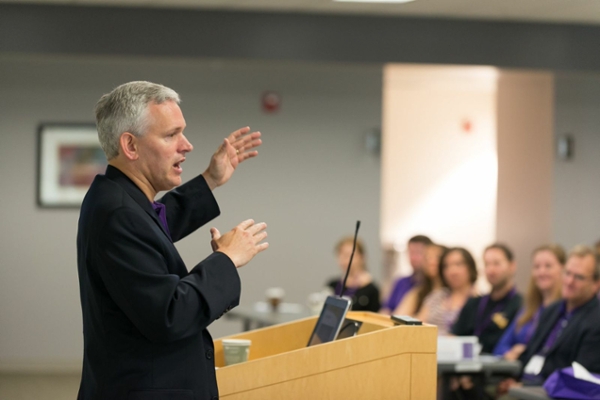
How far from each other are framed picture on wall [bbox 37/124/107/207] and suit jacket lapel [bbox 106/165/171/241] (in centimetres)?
552

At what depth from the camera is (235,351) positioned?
7.82 feet

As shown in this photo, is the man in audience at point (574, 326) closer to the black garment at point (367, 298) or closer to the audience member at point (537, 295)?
the audience member at point (537, 295)

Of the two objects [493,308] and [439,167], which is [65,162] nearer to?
[493,308]

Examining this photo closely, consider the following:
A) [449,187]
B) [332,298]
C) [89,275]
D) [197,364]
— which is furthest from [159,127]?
[449,187]

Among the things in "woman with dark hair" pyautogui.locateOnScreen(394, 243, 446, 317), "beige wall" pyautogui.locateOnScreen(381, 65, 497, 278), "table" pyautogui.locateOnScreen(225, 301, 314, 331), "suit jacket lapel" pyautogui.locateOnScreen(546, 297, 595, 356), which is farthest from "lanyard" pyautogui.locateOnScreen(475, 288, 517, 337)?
"beige wall" pyautogui.locateOnScreen(381, 65, 497, 278)

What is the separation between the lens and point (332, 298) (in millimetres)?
2359

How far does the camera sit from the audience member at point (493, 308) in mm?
5270

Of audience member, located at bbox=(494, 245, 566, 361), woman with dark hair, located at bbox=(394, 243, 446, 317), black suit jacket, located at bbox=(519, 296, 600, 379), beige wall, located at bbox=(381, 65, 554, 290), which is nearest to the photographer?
black suit jacket, located at bbox=(519, 296, 600, 379)

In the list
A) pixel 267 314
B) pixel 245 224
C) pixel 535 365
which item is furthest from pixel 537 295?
pixel 245 224

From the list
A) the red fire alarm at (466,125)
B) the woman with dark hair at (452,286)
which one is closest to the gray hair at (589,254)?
the woman with dark hair at (452,286)

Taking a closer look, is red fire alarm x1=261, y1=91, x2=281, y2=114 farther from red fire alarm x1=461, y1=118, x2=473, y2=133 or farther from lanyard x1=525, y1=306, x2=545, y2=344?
red fire alarm x1=461, y1=118, x2=473, y2=133

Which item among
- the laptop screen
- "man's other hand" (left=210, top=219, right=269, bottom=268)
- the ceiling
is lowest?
the laptop screen

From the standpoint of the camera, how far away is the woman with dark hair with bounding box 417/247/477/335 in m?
5.60

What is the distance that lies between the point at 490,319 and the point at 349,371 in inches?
134
